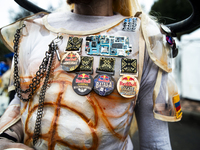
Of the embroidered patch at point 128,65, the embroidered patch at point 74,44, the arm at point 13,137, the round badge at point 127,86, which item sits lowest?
the arm at point 13,137

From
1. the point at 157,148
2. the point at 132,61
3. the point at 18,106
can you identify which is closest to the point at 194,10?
the point at 132,61

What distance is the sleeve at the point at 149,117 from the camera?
827mm

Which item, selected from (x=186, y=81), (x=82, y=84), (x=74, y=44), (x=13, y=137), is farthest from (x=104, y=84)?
(x=186, y=81)

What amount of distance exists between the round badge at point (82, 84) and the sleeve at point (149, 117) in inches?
10.9

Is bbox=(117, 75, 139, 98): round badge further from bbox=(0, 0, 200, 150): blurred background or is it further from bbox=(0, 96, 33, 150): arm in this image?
bbox=(0, 0, 200, 150): blurred background

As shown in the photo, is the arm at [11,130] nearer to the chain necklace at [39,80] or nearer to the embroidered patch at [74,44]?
the chain necklace at [39,80]

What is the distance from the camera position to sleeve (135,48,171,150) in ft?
2.71

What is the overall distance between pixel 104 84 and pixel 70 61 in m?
0.20

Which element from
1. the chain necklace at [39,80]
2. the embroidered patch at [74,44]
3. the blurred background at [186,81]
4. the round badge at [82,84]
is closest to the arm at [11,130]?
the chain necklace at [39,80]

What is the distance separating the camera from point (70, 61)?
769 millimetres

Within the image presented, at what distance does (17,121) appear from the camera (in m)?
0.89

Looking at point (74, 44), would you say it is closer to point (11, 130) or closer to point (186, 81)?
point (11, 130)

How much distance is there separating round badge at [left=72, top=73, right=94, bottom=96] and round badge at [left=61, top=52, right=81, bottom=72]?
0.18 feet

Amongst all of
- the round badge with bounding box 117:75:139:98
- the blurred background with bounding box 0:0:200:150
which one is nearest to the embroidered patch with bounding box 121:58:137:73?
the round badge with bounding box 117:75:139:98
